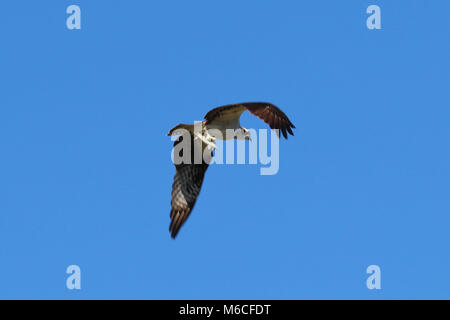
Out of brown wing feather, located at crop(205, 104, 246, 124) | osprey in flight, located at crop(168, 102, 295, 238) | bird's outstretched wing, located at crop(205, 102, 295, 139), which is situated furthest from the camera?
brown wing feather, located at crop(205, 104, 246, 124)

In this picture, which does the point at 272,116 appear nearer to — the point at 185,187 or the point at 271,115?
the point at 271,115

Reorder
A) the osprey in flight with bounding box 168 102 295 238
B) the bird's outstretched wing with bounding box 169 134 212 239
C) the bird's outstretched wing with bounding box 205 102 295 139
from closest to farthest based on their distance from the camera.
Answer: the bird's outstretched wing with bounding box 205 102 295 139
the osprey in flight with bounding box 168 102 295 238
the bird's outstretched wing with bounding box 169 134 212 239

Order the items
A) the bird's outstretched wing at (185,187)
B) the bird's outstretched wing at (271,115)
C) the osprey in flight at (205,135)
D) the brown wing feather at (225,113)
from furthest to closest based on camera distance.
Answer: the bird's outstretched wing at (185,187), the brown wing feather at (225,113), the osprey in flight at (205,135), the bird's outstretched wing at (271,115)

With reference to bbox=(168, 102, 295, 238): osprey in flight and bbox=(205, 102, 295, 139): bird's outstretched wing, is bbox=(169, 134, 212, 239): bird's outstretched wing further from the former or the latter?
bbox=(205, 102, 295, 139): bird's outstretched wing

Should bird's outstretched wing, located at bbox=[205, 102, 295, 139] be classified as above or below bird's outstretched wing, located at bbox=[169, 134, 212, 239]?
above

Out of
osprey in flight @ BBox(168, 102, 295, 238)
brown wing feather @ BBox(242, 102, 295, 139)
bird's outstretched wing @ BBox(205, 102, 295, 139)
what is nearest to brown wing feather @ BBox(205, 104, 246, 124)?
osprey in flight @ BBox(168, 102, 295, 238)

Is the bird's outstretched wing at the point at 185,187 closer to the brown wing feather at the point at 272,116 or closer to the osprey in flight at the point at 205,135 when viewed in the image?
the osprey in flight at the point at 205,135

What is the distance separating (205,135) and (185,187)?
59.5 inches

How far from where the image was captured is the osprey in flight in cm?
1780

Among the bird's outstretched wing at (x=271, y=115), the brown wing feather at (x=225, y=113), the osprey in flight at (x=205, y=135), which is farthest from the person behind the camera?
the brown wing feather at (x=225, y=113)

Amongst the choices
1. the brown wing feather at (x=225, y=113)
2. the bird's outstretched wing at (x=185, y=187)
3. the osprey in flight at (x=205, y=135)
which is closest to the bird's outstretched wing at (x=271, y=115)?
the osprey in flight at (x=205, y=135)

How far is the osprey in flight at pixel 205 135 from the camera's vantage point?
1780 cm

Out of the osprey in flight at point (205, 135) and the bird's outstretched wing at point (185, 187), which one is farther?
the bird's outstretched wing at point (185, 187)
